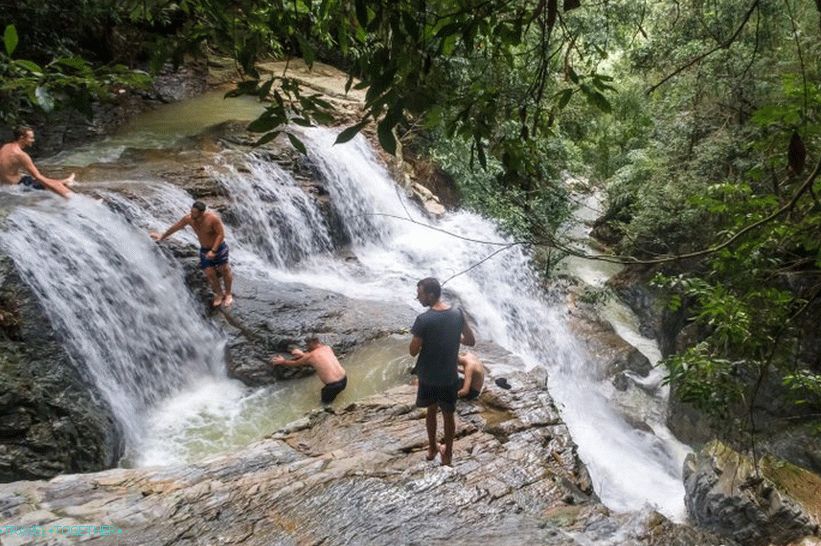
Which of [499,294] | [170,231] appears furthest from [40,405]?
[499,294]

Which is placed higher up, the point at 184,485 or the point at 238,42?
the point at 238,42

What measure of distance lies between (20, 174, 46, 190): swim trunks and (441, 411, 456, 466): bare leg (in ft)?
19.3

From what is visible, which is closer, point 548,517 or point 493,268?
point 548,517

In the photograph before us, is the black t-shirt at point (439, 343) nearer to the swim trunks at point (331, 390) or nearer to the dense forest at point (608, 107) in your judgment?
the dense forest at point (608, 107)

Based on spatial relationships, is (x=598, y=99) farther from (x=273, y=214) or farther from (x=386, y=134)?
(x=273, y=214)

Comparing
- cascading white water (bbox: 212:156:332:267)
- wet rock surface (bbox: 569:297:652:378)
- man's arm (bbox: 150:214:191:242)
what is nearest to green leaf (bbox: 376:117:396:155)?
man's arm (bbox: 150:214:191:242)

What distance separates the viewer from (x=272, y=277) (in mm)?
8188

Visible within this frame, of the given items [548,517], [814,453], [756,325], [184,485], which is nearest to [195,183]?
[184,485]

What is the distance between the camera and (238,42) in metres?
2.01

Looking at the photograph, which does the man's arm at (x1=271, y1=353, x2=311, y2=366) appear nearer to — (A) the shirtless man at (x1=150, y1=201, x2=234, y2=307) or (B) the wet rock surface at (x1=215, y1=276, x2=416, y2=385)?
(B) the wet rock surface at (x1=215, y1=276, x2=416, y2=385)

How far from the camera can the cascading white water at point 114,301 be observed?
559cm

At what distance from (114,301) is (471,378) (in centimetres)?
397

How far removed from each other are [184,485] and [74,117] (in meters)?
9.27

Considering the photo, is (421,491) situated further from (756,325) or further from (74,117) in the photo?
(74,117)
